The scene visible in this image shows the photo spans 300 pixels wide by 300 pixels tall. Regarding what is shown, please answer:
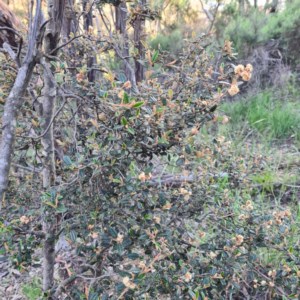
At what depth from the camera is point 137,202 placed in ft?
3.00

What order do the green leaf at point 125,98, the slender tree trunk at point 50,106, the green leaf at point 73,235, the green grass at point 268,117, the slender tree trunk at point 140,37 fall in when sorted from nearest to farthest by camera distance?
→ the green leaf at point 125,98, the green leaf at point 73,235, the slender tree trunk at point 50,106, the slender tree trunk at point 140,37, the green grass at point 268,117

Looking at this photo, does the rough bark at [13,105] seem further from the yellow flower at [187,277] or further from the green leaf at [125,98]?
the yellow flower at [187,277]

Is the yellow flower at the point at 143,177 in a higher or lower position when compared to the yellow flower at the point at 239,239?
higher

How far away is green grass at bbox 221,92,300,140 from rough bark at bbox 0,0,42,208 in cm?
228

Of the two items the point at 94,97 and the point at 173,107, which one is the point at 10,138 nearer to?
the point at 94,97

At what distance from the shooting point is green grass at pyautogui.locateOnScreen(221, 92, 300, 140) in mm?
3279

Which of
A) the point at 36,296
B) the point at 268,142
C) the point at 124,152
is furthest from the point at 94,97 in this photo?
the point at 268,142

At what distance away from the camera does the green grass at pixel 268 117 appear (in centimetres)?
328

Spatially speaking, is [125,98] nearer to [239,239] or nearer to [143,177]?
[143,177]

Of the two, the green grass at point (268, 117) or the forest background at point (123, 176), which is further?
the green grass at point (268, 117)

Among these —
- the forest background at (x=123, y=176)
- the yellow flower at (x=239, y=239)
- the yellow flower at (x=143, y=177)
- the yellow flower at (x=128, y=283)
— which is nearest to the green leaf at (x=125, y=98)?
the forest background at (x=123, y=176)

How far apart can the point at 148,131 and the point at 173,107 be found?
0.12 m

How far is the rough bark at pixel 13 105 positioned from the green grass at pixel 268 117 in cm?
228

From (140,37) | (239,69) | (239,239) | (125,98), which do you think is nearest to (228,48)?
(239,69)
